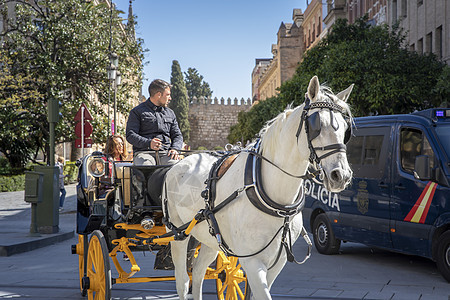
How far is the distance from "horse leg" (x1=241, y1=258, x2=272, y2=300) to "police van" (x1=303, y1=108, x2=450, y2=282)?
16.0ft

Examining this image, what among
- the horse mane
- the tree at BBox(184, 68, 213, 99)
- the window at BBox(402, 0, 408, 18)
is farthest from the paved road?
the tree at BBox(184, 68, 213, 99)

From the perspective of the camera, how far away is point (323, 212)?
11.2 metres

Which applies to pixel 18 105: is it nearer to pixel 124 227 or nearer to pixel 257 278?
pixel 124 227

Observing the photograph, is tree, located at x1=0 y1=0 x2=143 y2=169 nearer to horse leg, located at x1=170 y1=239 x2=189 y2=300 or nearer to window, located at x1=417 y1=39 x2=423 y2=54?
window, located at x1=417 y1=39 x2=423 y2=54

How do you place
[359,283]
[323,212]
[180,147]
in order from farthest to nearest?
1. [323,212]
2. [359,283]
3. [180,147]

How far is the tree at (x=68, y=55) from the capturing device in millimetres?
27516

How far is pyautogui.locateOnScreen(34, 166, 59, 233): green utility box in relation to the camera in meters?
12.5

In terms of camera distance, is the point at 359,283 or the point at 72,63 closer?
the point at 359,283

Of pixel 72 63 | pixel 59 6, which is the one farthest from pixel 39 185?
pixel 59 6

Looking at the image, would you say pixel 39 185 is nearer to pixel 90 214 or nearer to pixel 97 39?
pixel 90 214

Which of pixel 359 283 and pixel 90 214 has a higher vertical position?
pixel 90 214

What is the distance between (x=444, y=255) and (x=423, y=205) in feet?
2.54

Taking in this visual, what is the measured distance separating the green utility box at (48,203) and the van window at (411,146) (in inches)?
280

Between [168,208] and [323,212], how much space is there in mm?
6025
